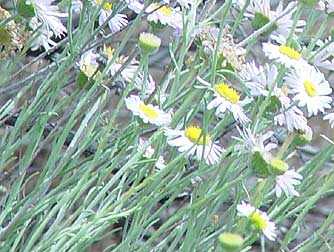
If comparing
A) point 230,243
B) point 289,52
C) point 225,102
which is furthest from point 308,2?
point 230,243

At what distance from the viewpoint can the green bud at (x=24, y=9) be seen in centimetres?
108

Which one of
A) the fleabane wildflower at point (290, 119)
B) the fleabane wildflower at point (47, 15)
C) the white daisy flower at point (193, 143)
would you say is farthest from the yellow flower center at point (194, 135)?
the fleabane wildflower at point (47, 15)

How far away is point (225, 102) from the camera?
3.74 feet

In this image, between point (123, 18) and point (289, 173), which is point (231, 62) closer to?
point (289, 173)

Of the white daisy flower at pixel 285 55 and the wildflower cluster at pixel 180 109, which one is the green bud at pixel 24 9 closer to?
the wildflower cluster at pixel 180 109

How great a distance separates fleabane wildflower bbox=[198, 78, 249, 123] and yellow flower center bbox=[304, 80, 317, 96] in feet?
0.32

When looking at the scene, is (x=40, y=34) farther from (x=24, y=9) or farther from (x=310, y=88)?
(x=310, y=88)

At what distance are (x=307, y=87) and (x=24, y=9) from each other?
0.41 metres

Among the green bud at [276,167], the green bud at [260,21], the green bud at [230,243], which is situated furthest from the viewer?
the green bud at [260,21]

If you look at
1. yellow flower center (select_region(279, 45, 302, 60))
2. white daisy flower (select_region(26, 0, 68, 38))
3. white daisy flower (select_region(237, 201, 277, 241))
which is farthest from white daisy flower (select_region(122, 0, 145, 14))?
white daisy flower (select_region(237, 201, 277, 241))

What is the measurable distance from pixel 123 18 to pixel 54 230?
41 cm

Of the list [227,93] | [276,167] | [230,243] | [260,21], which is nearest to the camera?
[230,243]

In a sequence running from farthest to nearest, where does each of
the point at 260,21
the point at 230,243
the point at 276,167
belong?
the point at 260,21 < the point at 276,167 < the point at 230,243

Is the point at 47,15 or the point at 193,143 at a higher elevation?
the point at 47,15
